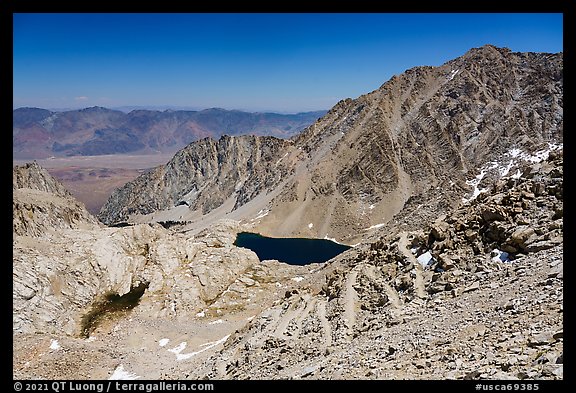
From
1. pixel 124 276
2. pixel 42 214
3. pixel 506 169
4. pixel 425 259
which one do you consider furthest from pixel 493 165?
pixel 42 214

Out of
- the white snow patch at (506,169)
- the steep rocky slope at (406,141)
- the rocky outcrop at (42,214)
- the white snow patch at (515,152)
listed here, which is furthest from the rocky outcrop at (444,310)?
the white snow patch at (515,152)

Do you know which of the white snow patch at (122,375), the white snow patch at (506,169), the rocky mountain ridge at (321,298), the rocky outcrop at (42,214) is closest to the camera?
the rocky mountain ridge at (321,298)

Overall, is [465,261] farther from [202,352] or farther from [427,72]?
[427,72]

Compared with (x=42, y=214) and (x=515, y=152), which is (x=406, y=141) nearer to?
(x=515, y=152)

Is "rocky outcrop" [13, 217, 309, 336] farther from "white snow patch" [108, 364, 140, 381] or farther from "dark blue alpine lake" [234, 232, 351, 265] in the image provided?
"dark blue alpine lake" [234, 232, 351, 265]

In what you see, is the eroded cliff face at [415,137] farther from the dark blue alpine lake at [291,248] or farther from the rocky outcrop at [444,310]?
the rocky outcrop at [444,310]
